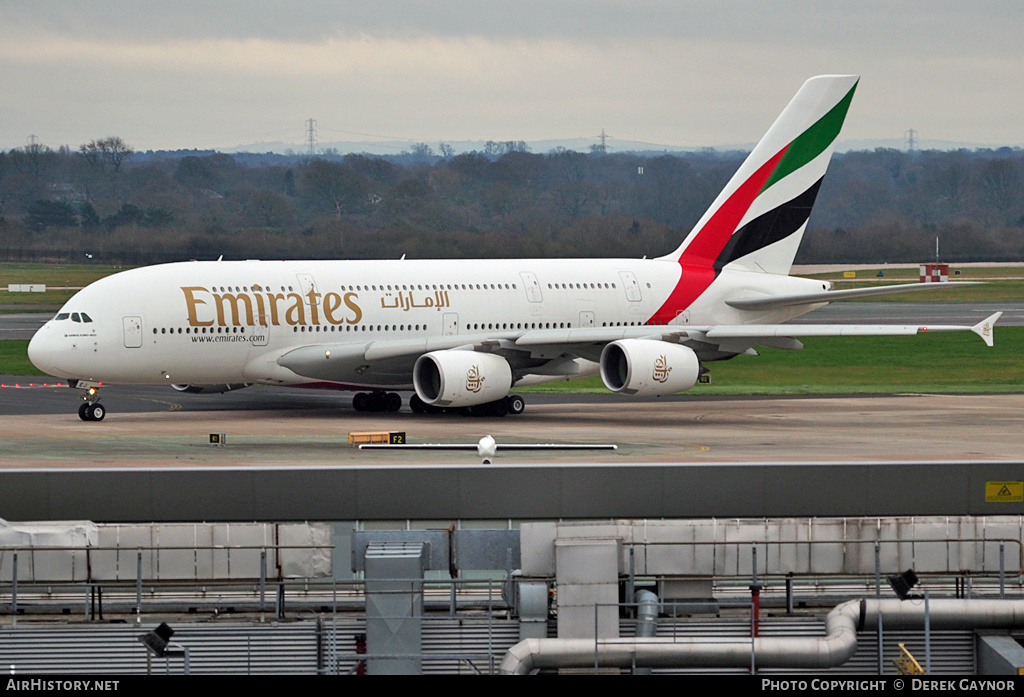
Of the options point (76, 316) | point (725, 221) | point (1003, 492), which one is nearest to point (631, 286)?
point (725, 221)

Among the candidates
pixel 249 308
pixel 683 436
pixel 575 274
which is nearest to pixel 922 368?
pixel 575 274

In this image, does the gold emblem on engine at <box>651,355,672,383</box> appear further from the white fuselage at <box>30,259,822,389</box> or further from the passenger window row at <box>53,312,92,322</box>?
the passenger window row at <box>53,312,92,322</box>

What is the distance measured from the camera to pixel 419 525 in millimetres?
29672

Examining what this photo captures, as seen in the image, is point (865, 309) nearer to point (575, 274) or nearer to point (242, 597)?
point (575, 274)

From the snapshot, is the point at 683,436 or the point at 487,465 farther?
the point at 683,436

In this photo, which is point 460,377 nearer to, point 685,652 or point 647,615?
point 647,615

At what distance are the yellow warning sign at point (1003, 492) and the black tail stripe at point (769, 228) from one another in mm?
22642

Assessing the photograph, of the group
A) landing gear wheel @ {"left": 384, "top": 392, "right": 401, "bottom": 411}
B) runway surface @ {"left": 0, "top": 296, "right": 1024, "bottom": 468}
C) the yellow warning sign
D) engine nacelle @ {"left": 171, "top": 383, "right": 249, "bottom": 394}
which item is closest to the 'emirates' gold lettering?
runway surface @ {"left": 0, "top": 296, "right": 1024, "bottom": 468}

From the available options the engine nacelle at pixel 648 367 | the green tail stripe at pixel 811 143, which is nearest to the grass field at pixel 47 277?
the green tail stripe at pixel 811 143

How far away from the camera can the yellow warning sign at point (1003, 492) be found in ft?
99.1

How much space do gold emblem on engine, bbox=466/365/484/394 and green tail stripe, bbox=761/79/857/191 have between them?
1470 cm

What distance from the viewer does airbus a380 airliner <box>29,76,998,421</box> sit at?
4300 cm

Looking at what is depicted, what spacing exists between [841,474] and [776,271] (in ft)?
78.2

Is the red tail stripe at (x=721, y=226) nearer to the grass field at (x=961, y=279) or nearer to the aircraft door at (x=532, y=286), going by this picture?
the aircraft door at (x=532, y=286)
